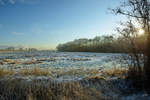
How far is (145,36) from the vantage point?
12.6 feet

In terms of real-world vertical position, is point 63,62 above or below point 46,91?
above

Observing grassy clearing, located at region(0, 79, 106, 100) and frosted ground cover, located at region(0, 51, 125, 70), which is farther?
frosted ground cover, located at region(0, 51, 125, 70)

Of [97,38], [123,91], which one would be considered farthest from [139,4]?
[97,38]

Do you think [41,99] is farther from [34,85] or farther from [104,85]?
[104,85]

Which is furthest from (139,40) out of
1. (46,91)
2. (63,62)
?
(63,62)

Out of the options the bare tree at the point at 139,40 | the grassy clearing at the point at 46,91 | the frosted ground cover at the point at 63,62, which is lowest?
the grassy clearing at the point at 46,91

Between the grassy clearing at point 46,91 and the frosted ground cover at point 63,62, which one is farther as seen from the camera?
the frosted ground cover at point 63,62

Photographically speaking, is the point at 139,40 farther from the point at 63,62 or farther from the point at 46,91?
the point at 63,62

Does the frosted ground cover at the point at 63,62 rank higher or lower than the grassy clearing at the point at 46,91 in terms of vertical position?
higher

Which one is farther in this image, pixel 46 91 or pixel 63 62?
pixel 63 62

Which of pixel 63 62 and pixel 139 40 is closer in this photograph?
pixel 139 40

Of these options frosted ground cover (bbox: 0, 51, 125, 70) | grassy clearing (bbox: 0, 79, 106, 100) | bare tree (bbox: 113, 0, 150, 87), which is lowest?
grassy clearing (bbox: 0, 79, 106, 100)

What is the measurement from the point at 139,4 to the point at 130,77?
9.41 feet

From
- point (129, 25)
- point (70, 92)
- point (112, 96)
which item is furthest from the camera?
point (129, 25)
